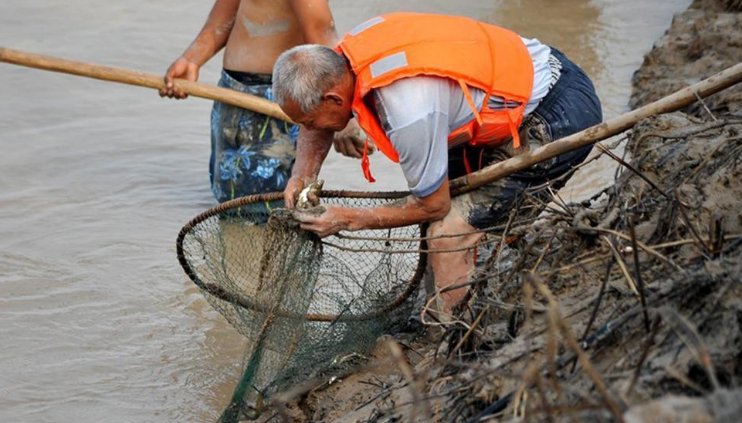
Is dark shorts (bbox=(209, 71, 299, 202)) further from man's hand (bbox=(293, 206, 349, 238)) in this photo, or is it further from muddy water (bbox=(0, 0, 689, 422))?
man's hand (bbox=(293, 206, 349, 238))

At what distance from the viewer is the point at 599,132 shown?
3.92 metres

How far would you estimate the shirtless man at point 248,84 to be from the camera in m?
5.87

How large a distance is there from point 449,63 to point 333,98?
1.55 feet

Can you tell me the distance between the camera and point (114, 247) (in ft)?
20.7

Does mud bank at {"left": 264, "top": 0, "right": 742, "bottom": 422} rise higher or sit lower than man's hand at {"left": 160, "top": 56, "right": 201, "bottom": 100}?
lower

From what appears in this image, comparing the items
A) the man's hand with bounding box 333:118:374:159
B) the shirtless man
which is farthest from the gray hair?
the shirtless man

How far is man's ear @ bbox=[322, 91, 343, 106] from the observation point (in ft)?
12.8

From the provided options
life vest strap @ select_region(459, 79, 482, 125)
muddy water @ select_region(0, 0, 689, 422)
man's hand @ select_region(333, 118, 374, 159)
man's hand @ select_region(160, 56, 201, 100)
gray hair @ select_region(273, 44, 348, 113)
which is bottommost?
muddy water @ select_region(0, 0, 689, 422)

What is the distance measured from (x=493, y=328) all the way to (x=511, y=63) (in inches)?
46.4

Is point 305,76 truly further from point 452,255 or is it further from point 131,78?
point 131,78

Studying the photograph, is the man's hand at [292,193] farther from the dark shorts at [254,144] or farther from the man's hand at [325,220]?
the dark shorts at [254,144]

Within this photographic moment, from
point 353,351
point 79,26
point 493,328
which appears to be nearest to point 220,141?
point 353,351

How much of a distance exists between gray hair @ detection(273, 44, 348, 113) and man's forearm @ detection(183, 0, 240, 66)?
2.38 meters

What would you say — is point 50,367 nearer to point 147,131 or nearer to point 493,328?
point 493,328
